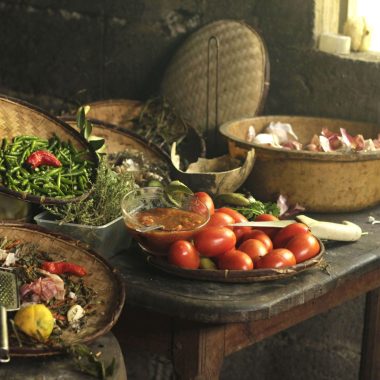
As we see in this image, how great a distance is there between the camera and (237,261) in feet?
9.18

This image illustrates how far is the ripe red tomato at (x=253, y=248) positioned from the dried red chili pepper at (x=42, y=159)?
0.86 m

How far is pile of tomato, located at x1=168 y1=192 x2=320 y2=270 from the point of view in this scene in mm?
2809

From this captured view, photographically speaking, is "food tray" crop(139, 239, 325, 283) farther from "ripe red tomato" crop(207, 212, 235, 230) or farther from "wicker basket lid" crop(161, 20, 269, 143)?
"wicker basket lid" crop(161, 20, 269, 143)

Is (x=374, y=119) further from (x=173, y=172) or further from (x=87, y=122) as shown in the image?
(x=87, y=122)

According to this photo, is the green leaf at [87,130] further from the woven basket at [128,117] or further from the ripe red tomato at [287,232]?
the ripe red tomato at [287,232]

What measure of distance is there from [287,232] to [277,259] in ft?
0.68

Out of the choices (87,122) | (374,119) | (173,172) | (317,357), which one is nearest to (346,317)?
(317,357)

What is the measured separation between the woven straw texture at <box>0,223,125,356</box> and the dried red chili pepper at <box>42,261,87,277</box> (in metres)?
0.02

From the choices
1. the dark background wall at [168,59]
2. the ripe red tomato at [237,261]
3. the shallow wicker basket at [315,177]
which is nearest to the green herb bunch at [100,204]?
the ripe red tomato at [237,261]

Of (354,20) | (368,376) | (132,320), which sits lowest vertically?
(368,376)

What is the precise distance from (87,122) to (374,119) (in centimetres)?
141

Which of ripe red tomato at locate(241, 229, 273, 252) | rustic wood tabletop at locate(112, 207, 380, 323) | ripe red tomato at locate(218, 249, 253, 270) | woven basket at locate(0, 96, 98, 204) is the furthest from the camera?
woven basket at locate(0, 96, 98, 204)

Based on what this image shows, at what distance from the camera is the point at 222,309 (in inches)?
105

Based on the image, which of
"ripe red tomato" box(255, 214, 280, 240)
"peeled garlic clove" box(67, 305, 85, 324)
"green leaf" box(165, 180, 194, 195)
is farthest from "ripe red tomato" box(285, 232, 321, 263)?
"peeled garlic clove" box(67, 305, 85, 324)
